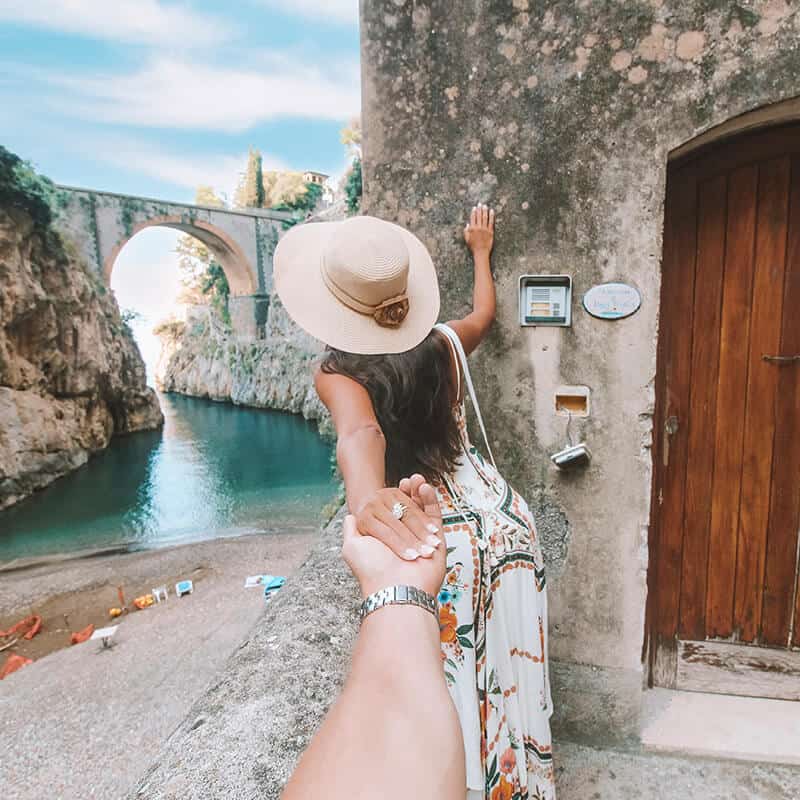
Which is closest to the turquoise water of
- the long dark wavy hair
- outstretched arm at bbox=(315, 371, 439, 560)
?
the long dark wavy hair

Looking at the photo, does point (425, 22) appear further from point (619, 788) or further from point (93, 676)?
point (93, 676)

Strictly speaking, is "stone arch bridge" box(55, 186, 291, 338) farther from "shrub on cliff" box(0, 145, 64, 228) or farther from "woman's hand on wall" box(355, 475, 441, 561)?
"woman's hand on wall" box(355, 475, 441, 561)

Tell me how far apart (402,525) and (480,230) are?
4.28 ft

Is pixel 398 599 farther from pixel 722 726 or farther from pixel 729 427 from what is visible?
pixel 722 726

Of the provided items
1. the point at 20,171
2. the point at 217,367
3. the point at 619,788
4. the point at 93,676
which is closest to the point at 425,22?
the point at 619,788

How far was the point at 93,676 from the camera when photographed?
19.3 ft

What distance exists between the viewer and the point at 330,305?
1.19 metres

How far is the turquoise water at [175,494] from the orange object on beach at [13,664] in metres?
4.67

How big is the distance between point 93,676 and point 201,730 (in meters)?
6.02

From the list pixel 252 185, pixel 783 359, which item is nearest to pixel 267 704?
pixel 783 359

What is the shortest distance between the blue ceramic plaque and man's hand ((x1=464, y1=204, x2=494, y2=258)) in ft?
1.21

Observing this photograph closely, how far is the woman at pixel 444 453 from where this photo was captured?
1145 millimetres

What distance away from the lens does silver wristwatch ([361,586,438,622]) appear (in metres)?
0.66

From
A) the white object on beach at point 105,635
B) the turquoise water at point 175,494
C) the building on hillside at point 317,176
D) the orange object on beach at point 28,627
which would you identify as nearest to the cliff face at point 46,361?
the turquoise water at point 175,494
